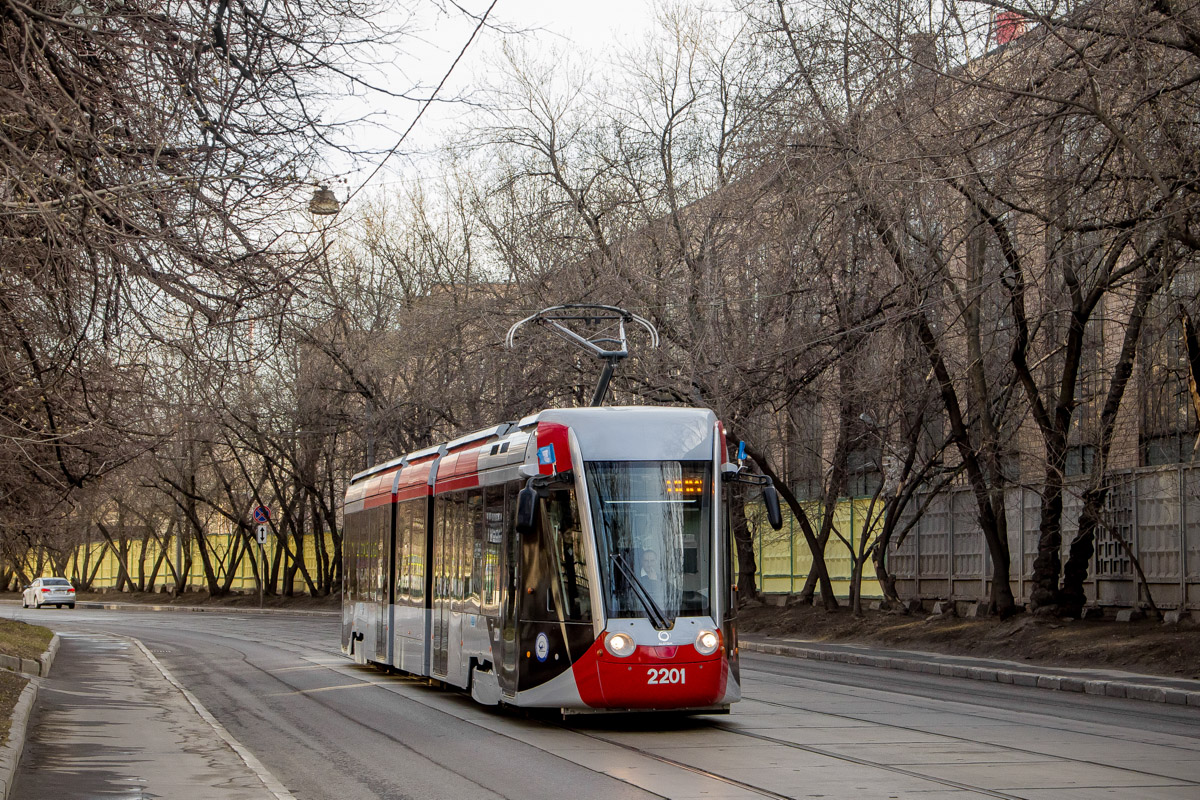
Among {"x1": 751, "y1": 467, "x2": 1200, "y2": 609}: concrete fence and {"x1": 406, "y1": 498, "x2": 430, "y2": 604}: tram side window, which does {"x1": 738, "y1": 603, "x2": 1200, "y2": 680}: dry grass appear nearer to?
{"x1": 751, "y1": 467, "x2": 1200, "y2": 609}: concrete fence

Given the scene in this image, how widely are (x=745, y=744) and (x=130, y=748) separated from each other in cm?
540

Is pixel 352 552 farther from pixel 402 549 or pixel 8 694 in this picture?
pixel 8 694

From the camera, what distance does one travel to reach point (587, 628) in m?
12.7

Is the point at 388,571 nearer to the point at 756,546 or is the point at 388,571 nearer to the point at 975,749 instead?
the point at 975,749

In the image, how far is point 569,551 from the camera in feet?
43.2

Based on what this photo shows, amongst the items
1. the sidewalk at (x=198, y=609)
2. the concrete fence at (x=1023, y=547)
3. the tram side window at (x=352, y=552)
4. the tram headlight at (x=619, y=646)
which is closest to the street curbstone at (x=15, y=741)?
the tram headlight at (x=619, y=646)

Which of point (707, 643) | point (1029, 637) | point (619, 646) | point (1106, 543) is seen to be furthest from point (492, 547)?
point (1106, 543)

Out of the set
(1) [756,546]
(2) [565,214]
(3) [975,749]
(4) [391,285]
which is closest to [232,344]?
(3) [975,749]

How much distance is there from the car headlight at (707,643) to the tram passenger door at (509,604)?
1850 mm

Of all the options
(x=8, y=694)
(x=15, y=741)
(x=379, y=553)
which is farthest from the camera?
(x=379, y=553)

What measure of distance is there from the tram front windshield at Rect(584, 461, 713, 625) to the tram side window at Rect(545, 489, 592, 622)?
0.20m

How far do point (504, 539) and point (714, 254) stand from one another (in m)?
14.4

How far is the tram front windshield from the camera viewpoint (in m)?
12.9

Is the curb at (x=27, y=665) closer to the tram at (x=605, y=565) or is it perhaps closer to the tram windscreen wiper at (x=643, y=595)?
the tram at (x=605, y=565)
